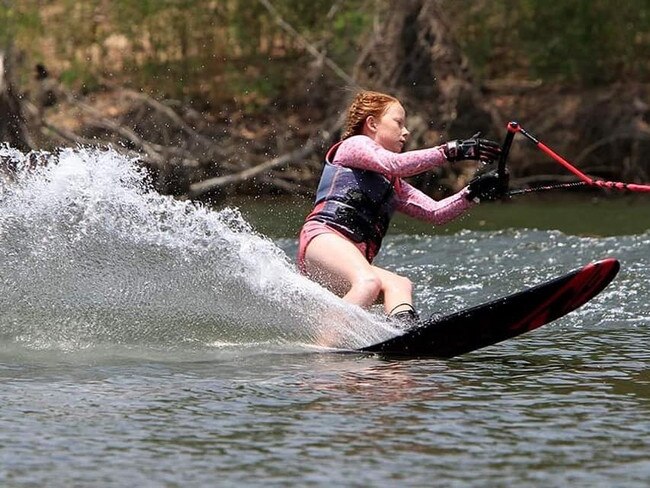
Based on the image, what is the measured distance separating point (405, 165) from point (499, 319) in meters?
0.90

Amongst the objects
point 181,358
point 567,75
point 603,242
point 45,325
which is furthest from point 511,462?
point 567,75

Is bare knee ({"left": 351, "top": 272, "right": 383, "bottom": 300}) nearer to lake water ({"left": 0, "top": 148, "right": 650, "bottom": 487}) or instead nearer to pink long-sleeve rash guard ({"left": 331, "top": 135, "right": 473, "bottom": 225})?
lake water ({"left": 0, "top": 148, "right": 650, "bottom": 487})

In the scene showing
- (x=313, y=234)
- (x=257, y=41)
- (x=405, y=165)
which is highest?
(x=257, y=41)

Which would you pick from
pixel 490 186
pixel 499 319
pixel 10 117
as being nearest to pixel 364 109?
pixel 490 186

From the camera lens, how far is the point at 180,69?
63.6 feet

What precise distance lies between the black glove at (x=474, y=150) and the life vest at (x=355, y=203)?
590 millimetres

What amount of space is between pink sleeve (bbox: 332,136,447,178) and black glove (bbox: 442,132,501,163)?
0.09 meters

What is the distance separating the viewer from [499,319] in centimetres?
727

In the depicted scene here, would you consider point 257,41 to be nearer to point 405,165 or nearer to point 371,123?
point 371,123

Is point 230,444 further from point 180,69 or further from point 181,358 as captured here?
point 180,69

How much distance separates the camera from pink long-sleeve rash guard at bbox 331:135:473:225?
7.48 meters

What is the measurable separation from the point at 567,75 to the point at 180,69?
16.1 feet

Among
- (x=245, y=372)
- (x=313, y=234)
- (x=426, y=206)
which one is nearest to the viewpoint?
(x=245, y=372)

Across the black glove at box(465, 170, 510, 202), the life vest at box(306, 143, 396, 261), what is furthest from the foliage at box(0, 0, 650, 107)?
the black glove at box(465, 170, 510, 202)
